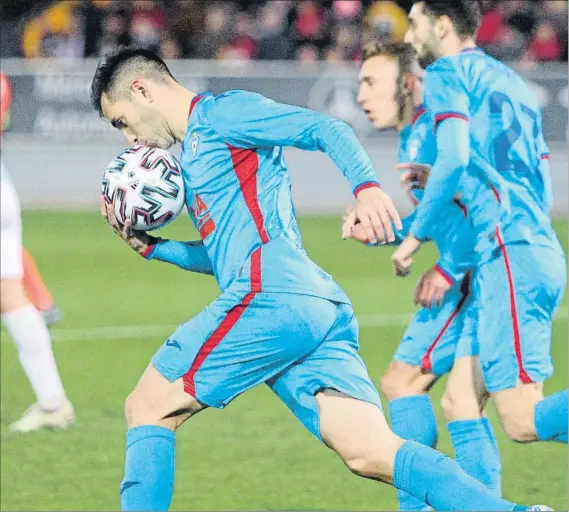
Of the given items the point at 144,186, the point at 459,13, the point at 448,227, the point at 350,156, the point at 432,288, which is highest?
the point at 459,13

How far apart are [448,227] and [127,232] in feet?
4.39

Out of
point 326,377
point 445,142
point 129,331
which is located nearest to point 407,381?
point 445,142

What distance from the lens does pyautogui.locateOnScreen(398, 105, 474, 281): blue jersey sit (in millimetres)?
5156

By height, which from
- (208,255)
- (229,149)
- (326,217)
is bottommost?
(326,217)

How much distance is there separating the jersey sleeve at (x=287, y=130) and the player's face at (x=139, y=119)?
0.24m

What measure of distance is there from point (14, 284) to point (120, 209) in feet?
8.85

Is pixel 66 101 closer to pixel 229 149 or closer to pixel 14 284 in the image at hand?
pixel 14 284

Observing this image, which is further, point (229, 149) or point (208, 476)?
point (208, 476)

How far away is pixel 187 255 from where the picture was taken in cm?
480

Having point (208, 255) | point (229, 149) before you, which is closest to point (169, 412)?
point (208, 255)

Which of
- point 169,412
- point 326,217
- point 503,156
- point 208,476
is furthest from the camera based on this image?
point 326,217

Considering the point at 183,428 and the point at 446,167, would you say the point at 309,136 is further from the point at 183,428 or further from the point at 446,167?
the point at 183,428

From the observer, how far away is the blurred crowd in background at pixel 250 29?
61.9 feet

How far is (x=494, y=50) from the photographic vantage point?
18.8m
